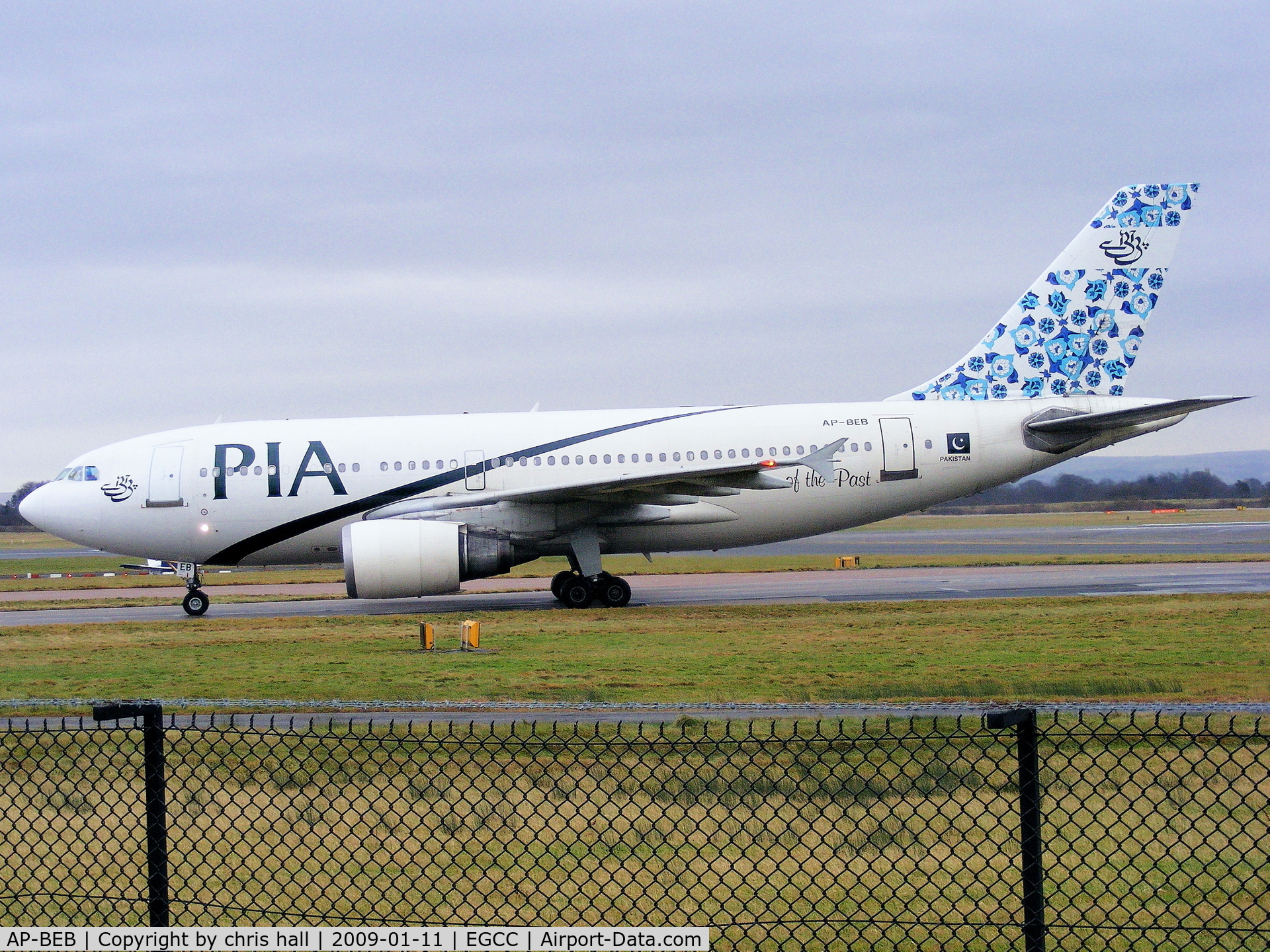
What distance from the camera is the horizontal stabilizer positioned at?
24422mm

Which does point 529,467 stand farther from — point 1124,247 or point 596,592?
point 1124,247

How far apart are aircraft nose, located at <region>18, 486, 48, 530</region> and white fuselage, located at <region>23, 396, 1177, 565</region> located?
1.03 feet

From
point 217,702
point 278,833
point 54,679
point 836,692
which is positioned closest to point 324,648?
point 54,679

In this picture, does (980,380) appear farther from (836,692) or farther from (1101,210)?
(836,692)

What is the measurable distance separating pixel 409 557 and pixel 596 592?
13.2 ft

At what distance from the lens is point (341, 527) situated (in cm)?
2492

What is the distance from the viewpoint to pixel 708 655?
647 inches

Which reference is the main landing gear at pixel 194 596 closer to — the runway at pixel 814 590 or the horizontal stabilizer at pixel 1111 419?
the runway at pixel 814 590

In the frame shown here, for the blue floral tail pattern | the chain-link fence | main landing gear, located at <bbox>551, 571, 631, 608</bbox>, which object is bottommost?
the chain-link fence

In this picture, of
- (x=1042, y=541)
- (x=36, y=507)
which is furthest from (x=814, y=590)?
(x=1042, y=541)

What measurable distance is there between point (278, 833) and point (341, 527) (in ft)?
59.6

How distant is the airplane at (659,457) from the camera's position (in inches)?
Answer: 973

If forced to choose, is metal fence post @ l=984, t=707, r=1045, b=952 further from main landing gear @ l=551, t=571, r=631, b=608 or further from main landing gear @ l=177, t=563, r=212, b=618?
main landing gear @ l=177, t=563, r=212, b=618

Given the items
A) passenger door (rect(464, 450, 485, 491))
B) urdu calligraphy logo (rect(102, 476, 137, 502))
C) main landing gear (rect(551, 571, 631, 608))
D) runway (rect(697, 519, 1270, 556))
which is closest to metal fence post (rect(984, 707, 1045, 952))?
main landing gear (rect(551, 571, 631, 608))
